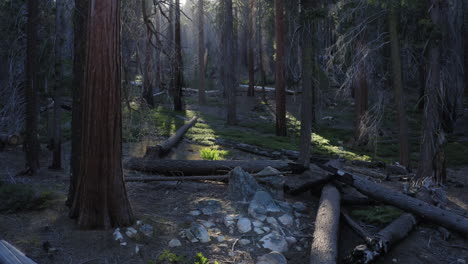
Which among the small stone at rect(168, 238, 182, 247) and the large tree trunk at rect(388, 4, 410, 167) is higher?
the large tree trunk at rect(388, 4, 410, 167)

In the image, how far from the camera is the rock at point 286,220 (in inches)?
277

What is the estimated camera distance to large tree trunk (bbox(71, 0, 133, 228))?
18.9 feet

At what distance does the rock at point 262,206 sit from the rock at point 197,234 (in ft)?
3.72

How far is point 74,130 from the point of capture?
22.9ft

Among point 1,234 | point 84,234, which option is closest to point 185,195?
point 84,234

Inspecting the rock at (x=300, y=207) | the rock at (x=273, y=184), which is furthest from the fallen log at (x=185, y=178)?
the rock at (x=300, y=207)

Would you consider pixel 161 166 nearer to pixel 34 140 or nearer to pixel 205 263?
pixel 34 140

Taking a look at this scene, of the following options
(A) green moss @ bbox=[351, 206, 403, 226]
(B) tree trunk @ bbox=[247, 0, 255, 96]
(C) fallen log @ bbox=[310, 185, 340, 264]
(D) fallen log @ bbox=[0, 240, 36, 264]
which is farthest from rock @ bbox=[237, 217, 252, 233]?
(B) tree trunk @ bbox=[247, 0, 255, 96]

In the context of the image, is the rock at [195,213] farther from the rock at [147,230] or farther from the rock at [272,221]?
the rock at [272,221]

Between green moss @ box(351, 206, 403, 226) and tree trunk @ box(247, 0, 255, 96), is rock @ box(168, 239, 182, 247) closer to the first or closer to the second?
green moss @ box(351, 206, 403, 226)

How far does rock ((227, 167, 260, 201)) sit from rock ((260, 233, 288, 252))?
1461mm

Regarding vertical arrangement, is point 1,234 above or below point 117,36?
below

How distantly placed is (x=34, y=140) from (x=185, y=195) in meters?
4.29

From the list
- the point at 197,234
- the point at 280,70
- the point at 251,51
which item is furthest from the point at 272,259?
the point at 251,51
